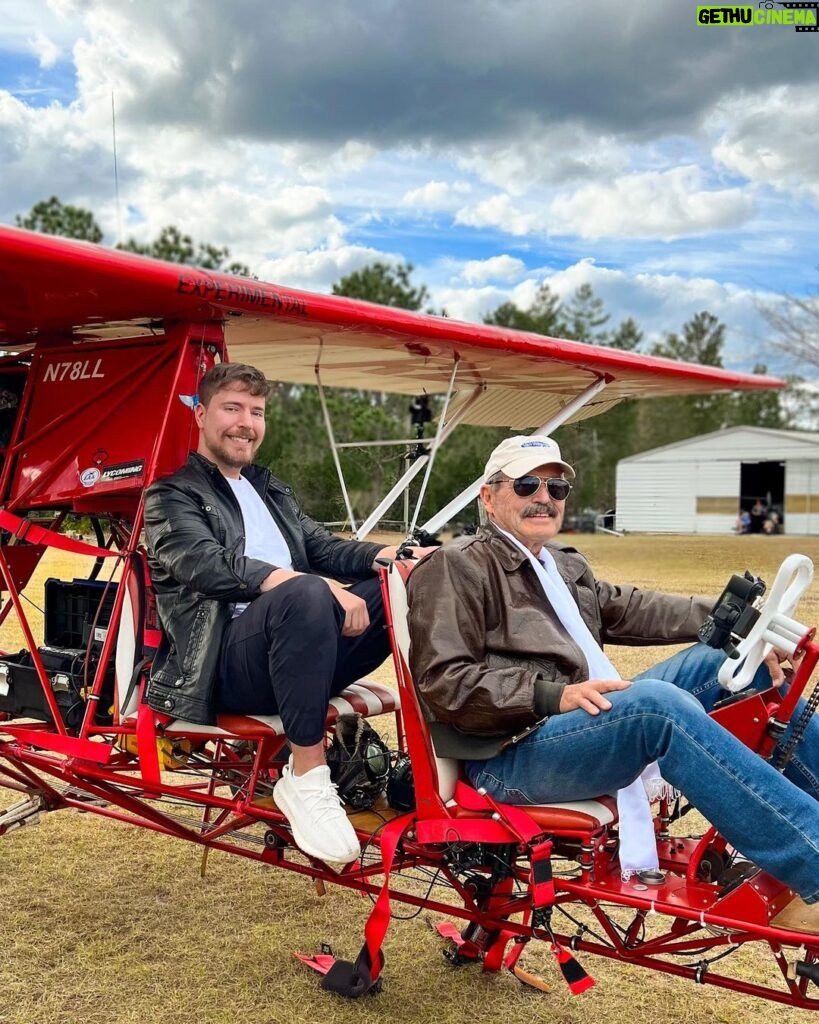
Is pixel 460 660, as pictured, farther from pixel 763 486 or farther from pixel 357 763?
pixel 763 486

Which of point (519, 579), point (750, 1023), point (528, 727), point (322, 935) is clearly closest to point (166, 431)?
point (519, 579)

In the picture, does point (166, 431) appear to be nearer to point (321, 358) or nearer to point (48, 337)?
point (48, 337)

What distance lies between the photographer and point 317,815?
2912 mm

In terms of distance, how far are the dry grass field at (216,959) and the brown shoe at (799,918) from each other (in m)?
1.03

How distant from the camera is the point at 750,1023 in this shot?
317 cm

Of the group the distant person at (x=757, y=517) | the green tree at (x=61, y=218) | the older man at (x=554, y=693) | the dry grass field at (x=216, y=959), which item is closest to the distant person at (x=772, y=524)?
the distant person at (x=757, y=517)

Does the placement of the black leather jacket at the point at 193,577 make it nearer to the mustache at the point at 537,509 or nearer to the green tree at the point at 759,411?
the mustache at the point at 537,509

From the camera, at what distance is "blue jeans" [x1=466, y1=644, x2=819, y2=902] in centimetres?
233

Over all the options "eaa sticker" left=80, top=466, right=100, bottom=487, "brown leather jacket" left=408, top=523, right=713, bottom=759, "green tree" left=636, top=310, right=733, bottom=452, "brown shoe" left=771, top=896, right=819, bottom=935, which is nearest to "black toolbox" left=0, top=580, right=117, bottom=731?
"eaa sticker" left=80, top=466, right=100, bottom=487

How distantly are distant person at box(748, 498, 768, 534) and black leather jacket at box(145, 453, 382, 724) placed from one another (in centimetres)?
3164

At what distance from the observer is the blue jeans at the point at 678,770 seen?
2.33 meters

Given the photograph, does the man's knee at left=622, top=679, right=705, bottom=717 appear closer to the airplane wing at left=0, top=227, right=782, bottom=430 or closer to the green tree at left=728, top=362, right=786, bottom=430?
the airplane wing at left=0, top=227, right=782, bottom=430

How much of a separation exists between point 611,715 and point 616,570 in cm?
1126

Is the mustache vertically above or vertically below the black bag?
above
